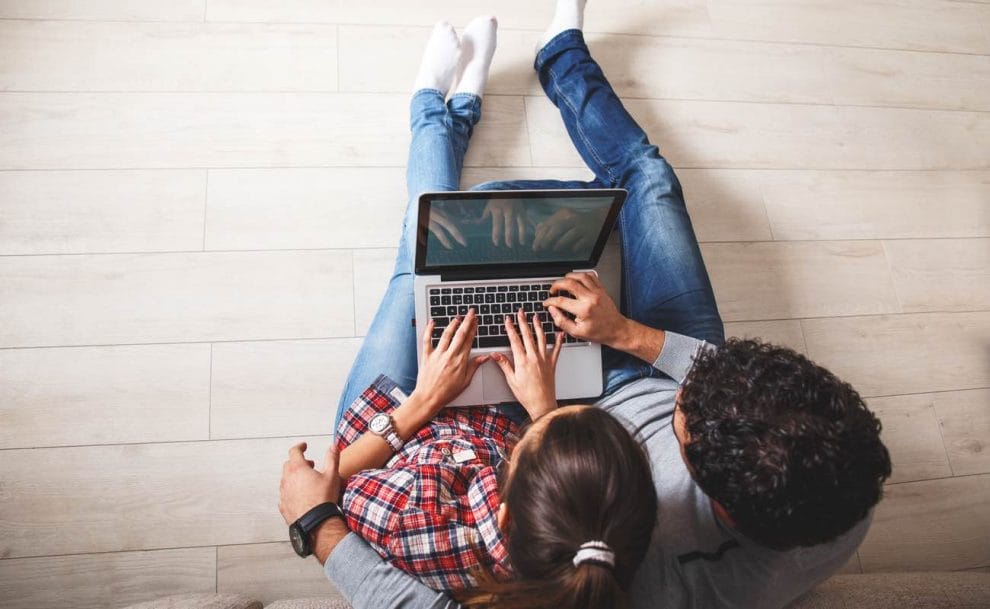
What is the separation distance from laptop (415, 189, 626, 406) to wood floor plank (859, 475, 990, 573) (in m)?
0.79

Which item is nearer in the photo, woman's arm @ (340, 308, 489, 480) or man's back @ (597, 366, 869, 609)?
man's back @ (597, 366, 869, 609)

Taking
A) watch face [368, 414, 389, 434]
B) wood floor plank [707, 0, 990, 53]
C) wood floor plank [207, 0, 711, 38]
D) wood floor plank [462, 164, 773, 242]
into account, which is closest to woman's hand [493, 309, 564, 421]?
watch face [368, 414, 389, 434]

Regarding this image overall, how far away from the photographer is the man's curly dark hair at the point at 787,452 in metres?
0.71

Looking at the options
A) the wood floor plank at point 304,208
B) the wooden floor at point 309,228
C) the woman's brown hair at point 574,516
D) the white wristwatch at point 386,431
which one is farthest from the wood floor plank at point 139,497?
the woman's brown hair at point 574,516

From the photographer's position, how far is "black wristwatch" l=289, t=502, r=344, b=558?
3.03ft

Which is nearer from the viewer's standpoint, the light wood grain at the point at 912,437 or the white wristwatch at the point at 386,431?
the white wristwatch at the point at 386,431

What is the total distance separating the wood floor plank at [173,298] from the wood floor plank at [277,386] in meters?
0.03

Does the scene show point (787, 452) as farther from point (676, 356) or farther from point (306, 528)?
point (306, 528)

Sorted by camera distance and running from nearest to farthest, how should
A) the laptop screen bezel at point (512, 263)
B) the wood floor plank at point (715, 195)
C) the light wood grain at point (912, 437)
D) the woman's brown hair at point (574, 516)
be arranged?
the woman's brown hair at point (574, 516)
the laptop screen bezel at point (512, 263)
the light wood grain at point (912, 437)
the wood floor plank at point (715, 195)

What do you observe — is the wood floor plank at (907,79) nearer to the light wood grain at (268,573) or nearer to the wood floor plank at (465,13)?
the wood floor plank at (465,13)

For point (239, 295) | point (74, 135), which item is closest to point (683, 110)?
point (239, 295)

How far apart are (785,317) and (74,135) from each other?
174 centimetres

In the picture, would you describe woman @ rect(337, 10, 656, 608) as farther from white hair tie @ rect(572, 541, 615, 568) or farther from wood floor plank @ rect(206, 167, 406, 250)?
wood floor plank @ rect(206, 167, 406, 250)

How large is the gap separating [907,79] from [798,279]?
2.49 feet
